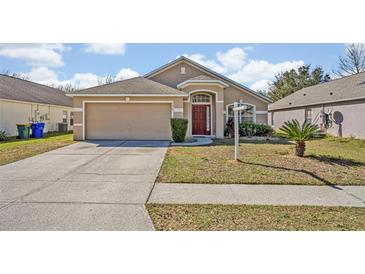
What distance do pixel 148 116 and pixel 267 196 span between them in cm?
1104

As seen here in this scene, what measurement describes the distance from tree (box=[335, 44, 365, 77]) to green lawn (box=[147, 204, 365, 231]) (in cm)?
3677

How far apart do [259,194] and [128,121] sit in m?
11.4

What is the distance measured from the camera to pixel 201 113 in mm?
17859

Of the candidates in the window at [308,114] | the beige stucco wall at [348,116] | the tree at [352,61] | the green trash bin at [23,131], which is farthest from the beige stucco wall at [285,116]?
the green trash bin at [23,131]

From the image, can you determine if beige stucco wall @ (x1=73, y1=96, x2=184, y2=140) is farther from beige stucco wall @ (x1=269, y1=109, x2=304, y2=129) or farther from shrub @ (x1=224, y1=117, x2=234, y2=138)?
beige stucco wall @ (x1=269, y1=109, x2=304, y2=129)

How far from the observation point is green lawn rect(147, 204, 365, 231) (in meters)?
4.04

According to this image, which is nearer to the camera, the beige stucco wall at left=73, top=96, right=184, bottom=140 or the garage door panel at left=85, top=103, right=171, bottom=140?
the beige stucco wall at left=73, top=96, right=184, bottom=140

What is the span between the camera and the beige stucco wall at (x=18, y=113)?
1720 cm

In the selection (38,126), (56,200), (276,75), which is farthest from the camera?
(276,75)

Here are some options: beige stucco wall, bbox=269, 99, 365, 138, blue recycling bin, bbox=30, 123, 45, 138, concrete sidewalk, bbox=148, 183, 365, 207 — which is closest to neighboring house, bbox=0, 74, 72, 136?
blue recycling bin, bbox=30, 123, 45, 138
